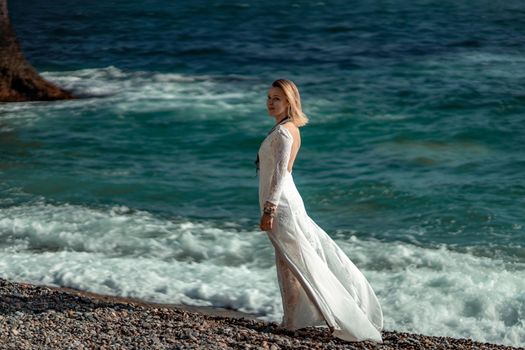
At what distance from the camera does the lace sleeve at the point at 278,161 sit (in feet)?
24.9

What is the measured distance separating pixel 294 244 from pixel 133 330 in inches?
52.0

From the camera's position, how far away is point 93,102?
1939 cm

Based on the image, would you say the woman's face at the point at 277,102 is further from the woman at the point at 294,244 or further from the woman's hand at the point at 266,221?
the woman's hand at the point at 266,221

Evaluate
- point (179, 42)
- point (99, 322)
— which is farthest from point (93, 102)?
point (99, 322)

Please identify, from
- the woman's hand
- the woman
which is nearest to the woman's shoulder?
the woman

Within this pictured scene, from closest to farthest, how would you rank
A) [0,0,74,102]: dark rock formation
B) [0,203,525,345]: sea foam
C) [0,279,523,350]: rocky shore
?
[0,279,523,350]: rocky shore < [0,203,525,345]: sea foam < [0,0,74,102]: dark rock formation

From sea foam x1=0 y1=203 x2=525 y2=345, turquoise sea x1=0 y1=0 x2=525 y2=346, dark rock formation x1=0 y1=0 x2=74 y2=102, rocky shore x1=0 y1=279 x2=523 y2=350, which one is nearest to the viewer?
rocky shore x1=0 y1=279 x2=523 y2=350

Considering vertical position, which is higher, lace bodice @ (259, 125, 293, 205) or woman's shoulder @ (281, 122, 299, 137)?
woman's shoulder @ (281, 122, 299, 137)

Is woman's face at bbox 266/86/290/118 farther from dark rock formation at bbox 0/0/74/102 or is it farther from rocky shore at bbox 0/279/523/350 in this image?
dark rock formation at bbox 0/0/74/102

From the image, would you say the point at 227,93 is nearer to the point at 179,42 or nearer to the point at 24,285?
the point at 179,42

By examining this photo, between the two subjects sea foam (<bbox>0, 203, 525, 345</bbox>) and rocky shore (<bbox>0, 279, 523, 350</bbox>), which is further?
sea foam (<bbox>0, 203, 525, 345</bbox>)

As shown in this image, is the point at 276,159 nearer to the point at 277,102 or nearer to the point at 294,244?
the point at 277,102

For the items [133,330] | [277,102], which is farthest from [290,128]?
[133,330]

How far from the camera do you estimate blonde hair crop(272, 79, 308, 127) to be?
7.57 meters
